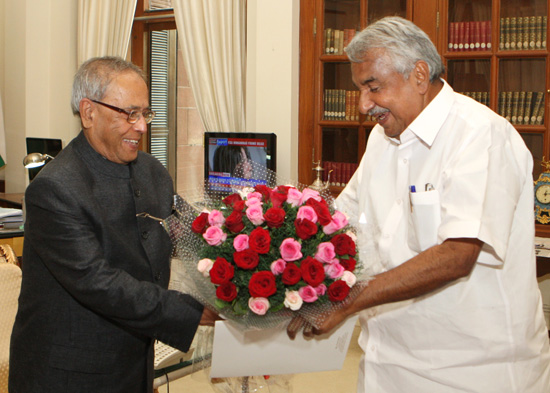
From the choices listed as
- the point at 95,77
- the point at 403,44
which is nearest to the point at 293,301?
the point at 403,44

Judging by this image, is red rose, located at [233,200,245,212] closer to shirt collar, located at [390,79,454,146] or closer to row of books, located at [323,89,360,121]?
shirt collar, located at [390,79,454,146]

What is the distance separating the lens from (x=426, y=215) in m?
1.70

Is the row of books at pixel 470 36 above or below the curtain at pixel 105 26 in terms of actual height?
below

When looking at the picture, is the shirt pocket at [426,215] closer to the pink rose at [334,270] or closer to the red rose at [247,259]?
the pink rose at [334,270]

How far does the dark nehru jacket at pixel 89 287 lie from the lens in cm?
175

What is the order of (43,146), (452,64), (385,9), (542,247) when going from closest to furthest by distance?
1. (542,247)
2. (452,64)
3. (385,9)
4. (43,146)

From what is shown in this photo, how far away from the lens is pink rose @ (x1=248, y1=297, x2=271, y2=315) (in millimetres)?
1544

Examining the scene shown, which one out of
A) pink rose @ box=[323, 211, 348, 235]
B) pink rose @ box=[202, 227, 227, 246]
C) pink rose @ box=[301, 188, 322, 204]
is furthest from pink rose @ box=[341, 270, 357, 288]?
pink rose @ box=[202, 227, 227, 246]

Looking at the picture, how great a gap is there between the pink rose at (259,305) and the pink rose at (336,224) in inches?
9.7

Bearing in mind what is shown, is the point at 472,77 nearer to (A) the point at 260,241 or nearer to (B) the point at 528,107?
(B) the point at 528,107

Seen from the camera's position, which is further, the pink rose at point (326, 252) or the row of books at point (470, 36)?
the row of books at point (470, 36)

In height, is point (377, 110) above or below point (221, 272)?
above

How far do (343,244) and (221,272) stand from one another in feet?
1.04

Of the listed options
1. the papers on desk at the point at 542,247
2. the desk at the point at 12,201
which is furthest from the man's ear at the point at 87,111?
the desk at the point at 12,201
